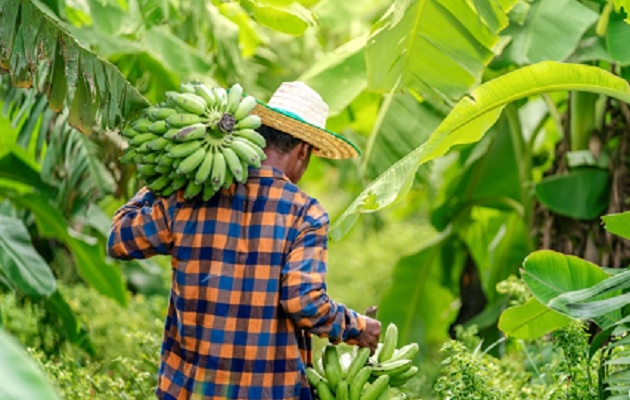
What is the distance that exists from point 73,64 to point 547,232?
318cm

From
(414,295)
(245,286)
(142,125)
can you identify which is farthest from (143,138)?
(414,295)

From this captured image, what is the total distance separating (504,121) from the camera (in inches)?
284

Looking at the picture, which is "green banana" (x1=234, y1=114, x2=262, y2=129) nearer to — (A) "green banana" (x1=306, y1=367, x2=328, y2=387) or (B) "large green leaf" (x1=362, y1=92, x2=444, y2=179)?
(A) "green banana" (x1=306, y1=367, x2=328, y2=387)

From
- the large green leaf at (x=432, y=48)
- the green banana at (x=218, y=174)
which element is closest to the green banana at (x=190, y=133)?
the green banana at (x=218, y=174)

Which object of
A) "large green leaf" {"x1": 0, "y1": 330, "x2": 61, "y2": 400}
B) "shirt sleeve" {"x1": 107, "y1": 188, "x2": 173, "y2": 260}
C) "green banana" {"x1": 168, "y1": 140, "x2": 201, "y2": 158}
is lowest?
"large green leaf" {"x1": 0, "y1": 330, "x2": 61, "y2": 400}

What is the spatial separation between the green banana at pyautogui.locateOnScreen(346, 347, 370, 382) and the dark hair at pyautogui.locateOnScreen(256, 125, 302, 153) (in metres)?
0.76

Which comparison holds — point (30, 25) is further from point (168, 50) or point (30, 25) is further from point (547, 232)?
point (547, 232)

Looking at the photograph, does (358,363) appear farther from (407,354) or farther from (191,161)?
(191,161)

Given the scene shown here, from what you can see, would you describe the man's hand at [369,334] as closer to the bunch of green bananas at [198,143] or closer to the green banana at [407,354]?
the green banana at [407,354]

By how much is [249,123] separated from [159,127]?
0.30m

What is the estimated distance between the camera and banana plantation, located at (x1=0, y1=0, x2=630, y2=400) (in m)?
3.68

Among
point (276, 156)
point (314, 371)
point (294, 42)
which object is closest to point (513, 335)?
point (314, 371)

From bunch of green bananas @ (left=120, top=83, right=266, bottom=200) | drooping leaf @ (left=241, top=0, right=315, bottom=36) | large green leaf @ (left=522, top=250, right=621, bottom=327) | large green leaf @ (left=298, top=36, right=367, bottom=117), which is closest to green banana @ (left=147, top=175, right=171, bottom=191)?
bunch of green bananas @ (left=120, top=83, right=266, bottom=200)

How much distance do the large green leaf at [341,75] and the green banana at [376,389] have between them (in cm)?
235
